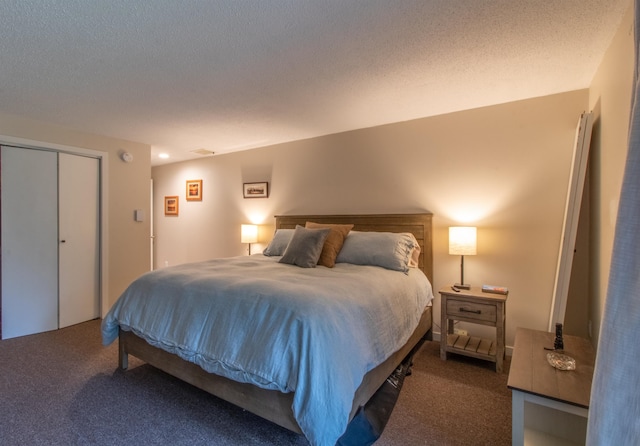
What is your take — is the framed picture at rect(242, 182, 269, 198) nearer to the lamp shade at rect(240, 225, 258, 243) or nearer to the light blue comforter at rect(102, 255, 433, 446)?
the lamp shade at rect(240, 225, 258, 243)

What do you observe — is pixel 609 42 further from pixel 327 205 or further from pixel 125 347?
pixel 125 347

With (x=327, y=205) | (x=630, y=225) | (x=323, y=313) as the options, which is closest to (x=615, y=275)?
(x=630, y=225)

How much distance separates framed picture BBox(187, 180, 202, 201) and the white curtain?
5138 mm

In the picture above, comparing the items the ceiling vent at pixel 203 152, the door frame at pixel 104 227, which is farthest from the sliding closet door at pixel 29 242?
the ceiling vent at pixel 203 152

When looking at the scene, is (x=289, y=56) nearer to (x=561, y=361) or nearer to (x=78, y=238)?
(x=561, y=361)

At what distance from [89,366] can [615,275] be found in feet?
10.8

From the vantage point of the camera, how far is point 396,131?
3.32 metres

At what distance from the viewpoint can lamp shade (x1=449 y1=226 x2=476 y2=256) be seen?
8.79ft

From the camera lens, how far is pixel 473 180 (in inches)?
114

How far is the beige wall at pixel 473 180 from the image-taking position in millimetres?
2598

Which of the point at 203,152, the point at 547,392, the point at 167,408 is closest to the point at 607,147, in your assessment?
the point at 547,392

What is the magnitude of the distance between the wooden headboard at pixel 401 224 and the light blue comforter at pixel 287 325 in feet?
2.39

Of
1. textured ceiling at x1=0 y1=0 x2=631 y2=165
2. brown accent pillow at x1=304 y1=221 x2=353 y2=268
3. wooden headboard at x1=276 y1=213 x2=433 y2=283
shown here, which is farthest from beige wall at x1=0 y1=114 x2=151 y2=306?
brown accent pillow at x1=304 y1=221 x2=353 y2=268

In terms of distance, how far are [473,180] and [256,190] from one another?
2.86 meters
